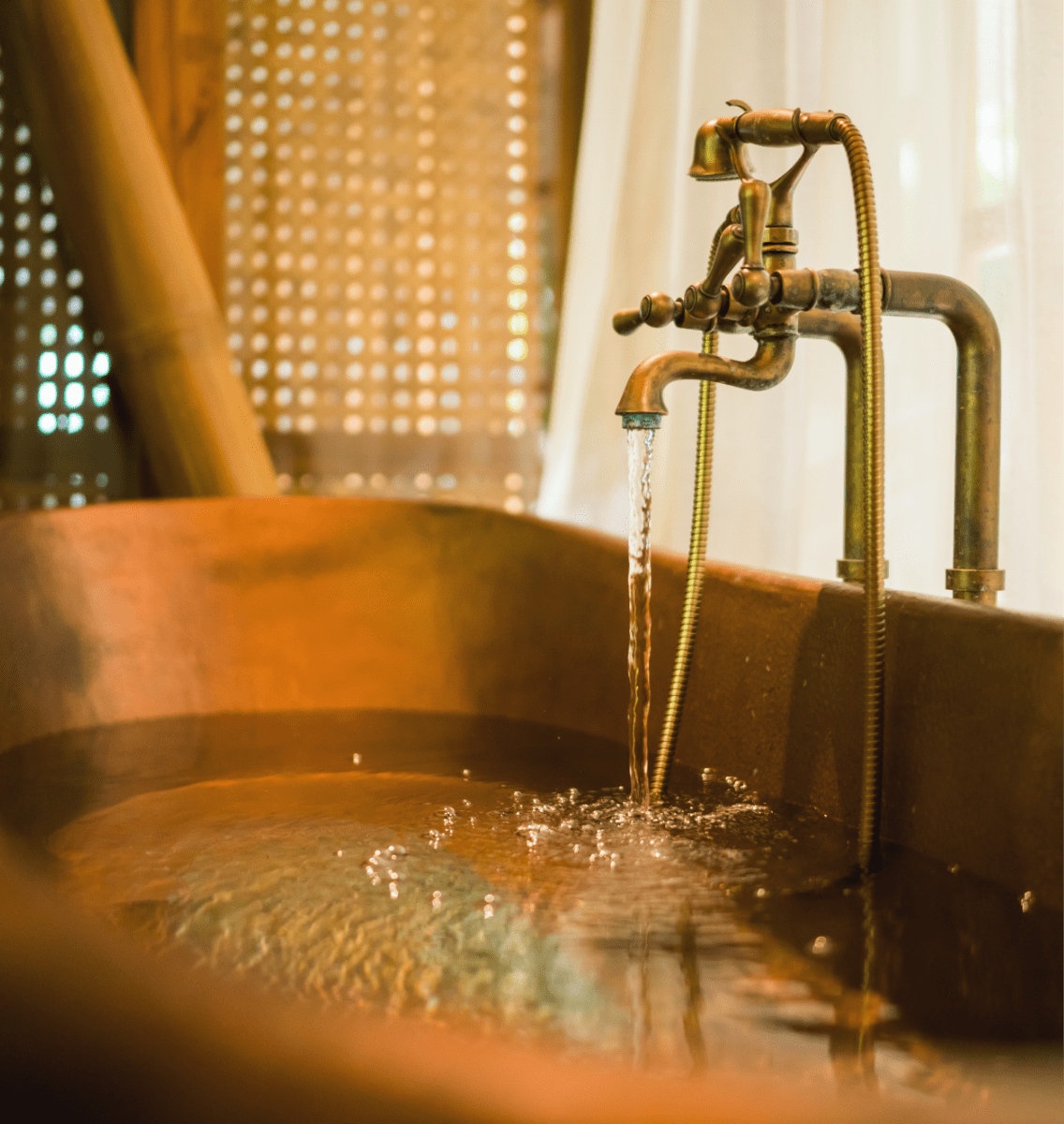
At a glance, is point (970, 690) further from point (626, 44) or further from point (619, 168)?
point (626, 44)

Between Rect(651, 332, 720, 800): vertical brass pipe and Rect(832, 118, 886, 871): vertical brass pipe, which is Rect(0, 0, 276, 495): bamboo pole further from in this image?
Rect(832, 118, 886, 871): vertical brass pipe

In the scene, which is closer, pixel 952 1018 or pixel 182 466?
pixel 952 1018

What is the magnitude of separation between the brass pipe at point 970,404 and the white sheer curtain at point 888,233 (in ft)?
0.89

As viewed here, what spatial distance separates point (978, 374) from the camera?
2.65 feet

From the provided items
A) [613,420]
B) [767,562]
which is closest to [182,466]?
[613,420]

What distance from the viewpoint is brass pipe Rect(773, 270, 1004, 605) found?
0.78 m

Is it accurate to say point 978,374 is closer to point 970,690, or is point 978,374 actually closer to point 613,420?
point 970,690

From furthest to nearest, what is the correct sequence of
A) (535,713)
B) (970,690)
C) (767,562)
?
(767,562) < (535,713) < (970,690)

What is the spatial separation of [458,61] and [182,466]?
99cm

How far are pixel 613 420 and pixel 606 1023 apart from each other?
5.20 ft

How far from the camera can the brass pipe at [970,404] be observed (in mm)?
783

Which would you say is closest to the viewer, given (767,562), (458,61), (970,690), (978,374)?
(970,690)

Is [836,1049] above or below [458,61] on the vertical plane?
below

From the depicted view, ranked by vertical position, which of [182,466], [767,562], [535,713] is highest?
[182,466]
